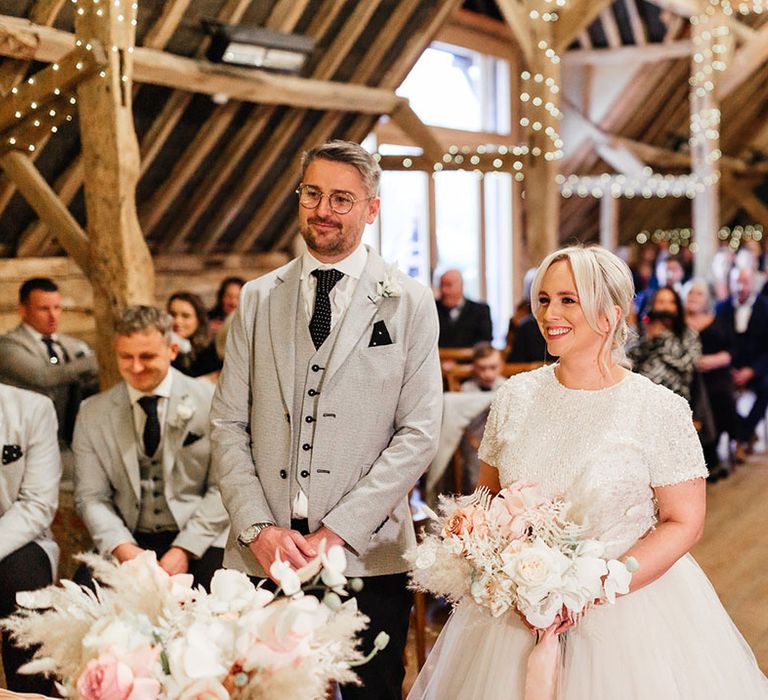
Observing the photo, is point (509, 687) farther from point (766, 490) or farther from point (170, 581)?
point (766, 490)

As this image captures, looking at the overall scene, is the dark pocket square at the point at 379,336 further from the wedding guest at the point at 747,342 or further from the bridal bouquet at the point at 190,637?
the wedding guest at the point at 747,342

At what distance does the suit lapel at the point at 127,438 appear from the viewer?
3217 mm

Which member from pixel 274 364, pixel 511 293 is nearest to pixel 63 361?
pixel 274 364

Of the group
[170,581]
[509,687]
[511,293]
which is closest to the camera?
[170,581]

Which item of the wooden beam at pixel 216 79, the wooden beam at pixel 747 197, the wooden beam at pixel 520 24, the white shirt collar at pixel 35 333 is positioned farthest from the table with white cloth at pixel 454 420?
the wooden beam at pixel 747 197

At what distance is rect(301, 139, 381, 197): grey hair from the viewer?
220cm

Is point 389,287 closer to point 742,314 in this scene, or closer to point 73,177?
point 73,177

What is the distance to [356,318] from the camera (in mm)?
2289

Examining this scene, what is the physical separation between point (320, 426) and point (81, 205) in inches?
190

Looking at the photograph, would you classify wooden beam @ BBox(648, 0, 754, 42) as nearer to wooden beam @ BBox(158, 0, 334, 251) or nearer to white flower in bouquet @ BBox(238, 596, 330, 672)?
wooden beam @ BBox(158, 0, 334, 251)

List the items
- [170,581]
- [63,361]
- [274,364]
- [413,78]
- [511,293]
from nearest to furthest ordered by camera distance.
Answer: [170,581] < [274,364] < [63,361] < [413,78] < [511,293]

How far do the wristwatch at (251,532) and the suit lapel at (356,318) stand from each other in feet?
1.17

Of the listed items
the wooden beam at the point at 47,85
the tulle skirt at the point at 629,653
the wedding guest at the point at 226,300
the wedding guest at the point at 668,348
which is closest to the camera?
the tulle skirt at the point at 629,653

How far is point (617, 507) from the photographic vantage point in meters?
2.13
